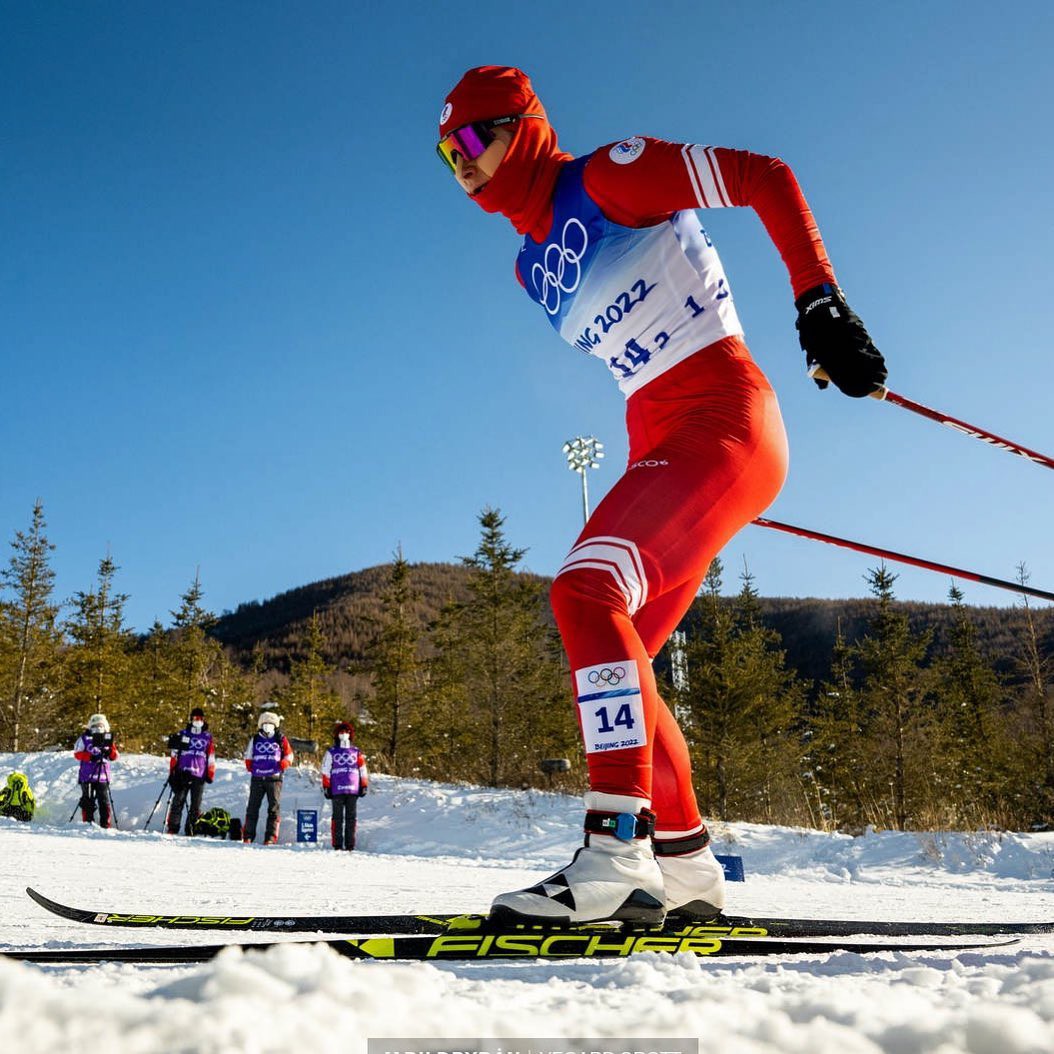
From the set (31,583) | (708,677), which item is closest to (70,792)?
(708,677)

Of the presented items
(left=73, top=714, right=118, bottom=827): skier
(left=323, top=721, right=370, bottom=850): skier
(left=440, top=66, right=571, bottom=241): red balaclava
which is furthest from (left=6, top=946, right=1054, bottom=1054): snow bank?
(left=73, top=714, right=118, bottom=827): skier

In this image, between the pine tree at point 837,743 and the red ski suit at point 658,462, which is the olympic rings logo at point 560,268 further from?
the pine tree at point 837,743

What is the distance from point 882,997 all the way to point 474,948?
2.86 ft

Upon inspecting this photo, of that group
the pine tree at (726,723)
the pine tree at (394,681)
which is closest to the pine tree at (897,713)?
the pine tree at (726,723)

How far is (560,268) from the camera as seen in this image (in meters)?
2.46

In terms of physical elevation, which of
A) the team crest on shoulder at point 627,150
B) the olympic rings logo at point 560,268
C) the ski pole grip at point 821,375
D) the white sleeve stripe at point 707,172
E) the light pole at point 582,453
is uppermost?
the light pole at point 582,453

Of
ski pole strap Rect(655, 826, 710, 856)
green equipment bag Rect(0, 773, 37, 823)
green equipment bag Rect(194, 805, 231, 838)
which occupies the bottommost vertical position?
green equipment bag Rect(194, 805, 231, 838)

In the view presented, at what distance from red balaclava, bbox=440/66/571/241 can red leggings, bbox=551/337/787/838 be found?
26.1 inches

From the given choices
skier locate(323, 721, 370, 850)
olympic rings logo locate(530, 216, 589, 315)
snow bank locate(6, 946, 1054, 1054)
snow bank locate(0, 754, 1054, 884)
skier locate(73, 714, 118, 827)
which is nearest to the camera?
snow bank locate(6, 946, 1054, 1054)

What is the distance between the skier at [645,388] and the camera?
1.87 meters

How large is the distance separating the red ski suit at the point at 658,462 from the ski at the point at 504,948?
1.05ft

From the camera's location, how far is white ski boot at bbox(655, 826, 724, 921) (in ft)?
7.25

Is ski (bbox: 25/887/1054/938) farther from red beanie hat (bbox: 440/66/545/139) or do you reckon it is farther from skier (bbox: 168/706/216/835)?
skier (bbox: 168/706/216/835)

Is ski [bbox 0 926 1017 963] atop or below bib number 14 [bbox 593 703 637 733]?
below
